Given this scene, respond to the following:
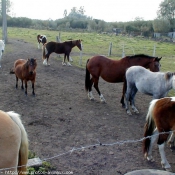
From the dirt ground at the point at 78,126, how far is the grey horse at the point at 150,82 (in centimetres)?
73

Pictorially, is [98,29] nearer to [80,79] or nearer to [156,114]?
[80,79]

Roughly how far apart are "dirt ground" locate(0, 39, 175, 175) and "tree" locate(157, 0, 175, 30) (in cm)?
3769

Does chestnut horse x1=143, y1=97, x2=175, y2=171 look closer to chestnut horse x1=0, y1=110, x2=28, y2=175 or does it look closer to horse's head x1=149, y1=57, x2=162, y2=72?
chestnut horse x1=0, y1=110, x2=28, y2=175

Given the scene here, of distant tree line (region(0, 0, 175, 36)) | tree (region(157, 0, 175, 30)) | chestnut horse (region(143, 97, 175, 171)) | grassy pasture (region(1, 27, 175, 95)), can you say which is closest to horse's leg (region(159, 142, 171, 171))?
chestnut horse (region(143, 97, 175, 171))

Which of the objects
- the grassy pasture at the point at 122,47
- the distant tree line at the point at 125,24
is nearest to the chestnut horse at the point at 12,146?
the grassy pasture at the point at 122,47

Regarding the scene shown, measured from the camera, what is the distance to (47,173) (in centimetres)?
348

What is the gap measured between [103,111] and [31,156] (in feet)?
9.66

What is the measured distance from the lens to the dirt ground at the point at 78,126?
3902mm

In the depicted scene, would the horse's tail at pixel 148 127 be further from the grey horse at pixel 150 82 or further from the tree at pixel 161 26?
the tree at pixel 161 26

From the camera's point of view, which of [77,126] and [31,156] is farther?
[77,126]

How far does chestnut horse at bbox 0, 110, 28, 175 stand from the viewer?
2.08 metres

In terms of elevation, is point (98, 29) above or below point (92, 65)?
above

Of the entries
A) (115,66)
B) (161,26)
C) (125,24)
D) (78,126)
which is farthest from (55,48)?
(125,24)

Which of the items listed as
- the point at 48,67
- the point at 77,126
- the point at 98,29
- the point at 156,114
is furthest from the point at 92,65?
the point at 98,29
